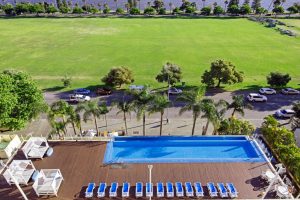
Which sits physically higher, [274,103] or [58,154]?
[58,154]

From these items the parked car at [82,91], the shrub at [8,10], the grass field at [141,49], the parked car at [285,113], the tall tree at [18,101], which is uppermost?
the shrub at [8,10]

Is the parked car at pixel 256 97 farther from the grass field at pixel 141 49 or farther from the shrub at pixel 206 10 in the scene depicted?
the shrub at pixel 206 10

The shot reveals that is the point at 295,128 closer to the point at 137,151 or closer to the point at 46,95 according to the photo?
the point at 137,151

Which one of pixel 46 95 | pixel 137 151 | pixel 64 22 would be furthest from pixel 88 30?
pixel 137 151

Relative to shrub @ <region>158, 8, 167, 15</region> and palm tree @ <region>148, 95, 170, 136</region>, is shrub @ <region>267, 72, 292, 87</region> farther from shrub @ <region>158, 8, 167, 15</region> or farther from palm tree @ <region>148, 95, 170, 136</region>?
shrub @ <region>158, 8, 167, 15</region>

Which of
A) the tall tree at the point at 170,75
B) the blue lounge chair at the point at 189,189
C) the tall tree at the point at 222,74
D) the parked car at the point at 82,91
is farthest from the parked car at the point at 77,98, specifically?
the blue lounge chair at the point at 189,189
